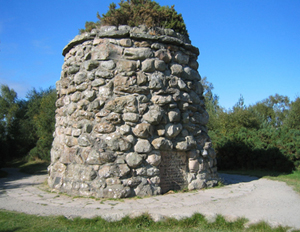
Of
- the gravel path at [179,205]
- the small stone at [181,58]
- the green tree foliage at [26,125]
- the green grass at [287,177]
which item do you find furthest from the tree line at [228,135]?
the small stone at [181,58]

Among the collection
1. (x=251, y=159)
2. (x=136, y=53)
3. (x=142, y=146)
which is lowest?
(x=251, y=159)

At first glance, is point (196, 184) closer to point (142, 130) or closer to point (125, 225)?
point (142, 130)

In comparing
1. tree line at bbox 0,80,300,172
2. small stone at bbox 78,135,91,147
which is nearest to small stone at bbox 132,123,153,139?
small stone at bbox 78,135,91,147

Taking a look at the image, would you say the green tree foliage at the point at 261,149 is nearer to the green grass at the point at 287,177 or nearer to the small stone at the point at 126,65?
the green grass at the point at 287,177

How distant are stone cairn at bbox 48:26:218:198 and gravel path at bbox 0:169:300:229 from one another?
454 millimetres

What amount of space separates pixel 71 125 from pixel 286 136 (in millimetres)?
9680

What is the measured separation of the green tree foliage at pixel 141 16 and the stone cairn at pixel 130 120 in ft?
1.04

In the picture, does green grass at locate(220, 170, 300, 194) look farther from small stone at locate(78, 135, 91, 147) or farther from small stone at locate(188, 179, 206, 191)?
small stone at locate(78, 135, 91, 147)

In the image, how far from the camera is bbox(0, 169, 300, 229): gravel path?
4191 millimetres

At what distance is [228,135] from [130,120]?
9225 mm

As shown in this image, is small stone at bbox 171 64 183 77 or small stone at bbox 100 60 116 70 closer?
small stone at bbox 100 60 116 70

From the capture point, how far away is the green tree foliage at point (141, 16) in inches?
265

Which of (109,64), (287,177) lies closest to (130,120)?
(109,64)

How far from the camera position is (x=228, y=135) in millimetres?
13922
